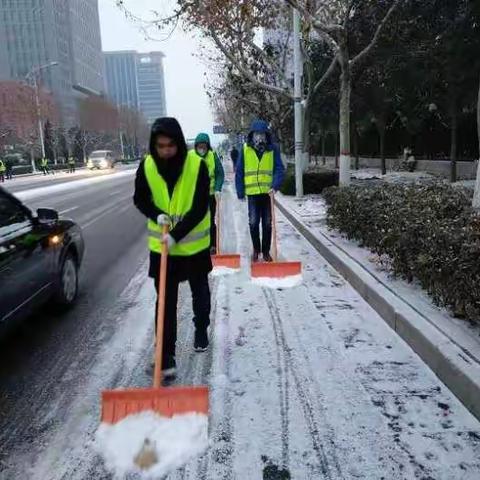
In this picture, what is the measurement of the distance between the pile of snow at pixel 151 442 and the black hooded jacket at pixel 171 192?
116cm

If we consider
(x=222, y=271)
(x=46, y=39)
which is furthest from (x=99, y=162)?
(x=46, y=39)

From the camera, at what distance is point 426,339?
410cm

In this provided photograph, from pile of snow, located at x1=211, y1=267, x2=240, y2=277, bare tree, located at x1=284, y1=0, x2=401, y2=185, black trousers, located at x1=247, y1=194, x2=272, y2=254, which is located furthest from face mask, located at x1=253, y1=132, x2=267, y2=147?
bare tree, located at x1=284, y1=0, x2=401, y2=185

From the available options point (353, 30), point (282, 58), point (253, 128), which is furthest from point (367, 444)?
point (282, 58)

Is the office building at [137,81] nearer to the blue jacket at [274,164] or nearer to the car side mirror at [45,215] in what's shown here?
the blue jacket at [274,164]

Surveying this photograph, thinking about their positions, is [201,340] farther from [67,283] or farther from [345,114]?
[345,114]

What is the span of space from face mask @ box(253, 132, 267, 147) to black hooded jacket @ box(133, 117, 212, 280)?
3404 millimetres

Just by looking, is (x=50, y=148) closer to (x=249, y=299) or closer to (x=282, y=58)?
(x=282, y=58)

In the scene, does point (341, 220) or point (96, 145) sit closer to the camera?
point (341, 220)

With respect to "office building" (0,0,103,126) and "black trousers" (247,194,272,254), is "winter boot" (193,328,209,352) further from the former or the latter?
"office building" (0,0,103,126)

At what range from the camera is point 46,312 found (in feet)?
18.7

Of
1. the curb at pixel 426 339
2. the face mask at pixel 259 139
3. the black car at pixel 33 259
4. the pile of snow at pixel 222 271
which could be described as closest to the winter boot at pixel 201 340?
the black car at pixel 33 259

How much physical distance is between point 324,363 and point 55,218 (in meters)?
2.95

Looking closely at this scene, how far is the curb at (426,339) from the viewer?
3.48 m
